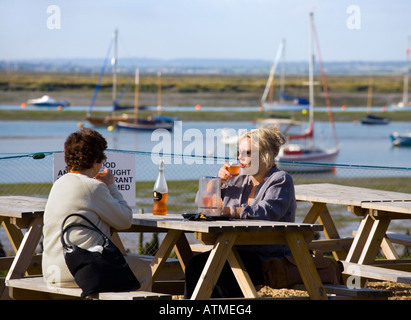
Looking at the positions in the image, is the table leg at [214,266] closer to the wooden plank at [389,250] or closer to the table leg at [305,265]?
the table leg at [305,265]

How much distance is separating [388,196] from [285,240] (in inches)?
82.4

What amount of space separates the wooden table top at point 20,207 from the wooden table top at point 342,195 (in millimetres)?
2150

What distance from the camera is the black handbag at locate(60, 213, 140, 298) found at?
4340 mm

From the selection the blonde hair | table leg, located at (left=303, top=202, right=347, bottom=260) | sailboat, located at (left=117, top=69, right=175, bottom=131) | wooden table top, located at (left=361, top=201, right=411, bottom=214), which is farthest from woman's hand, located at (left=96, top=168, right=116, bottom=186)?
sailboat, located at (left=117, top=69, right=175, bottom=131)

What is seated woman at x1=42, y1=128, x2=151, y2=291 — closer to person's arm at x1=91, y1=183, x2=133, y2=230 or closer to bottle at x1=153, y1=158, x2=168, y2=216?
person's arm at x1=91, y1=183, x2=133, y2=230

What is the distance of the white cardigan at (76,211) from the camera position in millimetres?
4406

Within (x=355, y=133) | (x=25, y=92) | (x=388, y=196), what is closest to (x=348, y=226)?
(x=388, y=196)

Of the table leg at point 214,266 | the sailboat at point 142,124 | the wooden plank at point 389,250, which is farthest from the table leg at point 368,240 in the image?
the sailboat at point 142,124

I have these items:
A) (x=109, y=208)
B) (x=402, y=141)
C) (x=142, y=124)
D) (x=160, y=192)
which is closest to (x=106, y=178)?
(x=109, y=208)

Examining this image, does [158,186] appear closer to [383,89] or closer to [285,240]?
[285,240]
